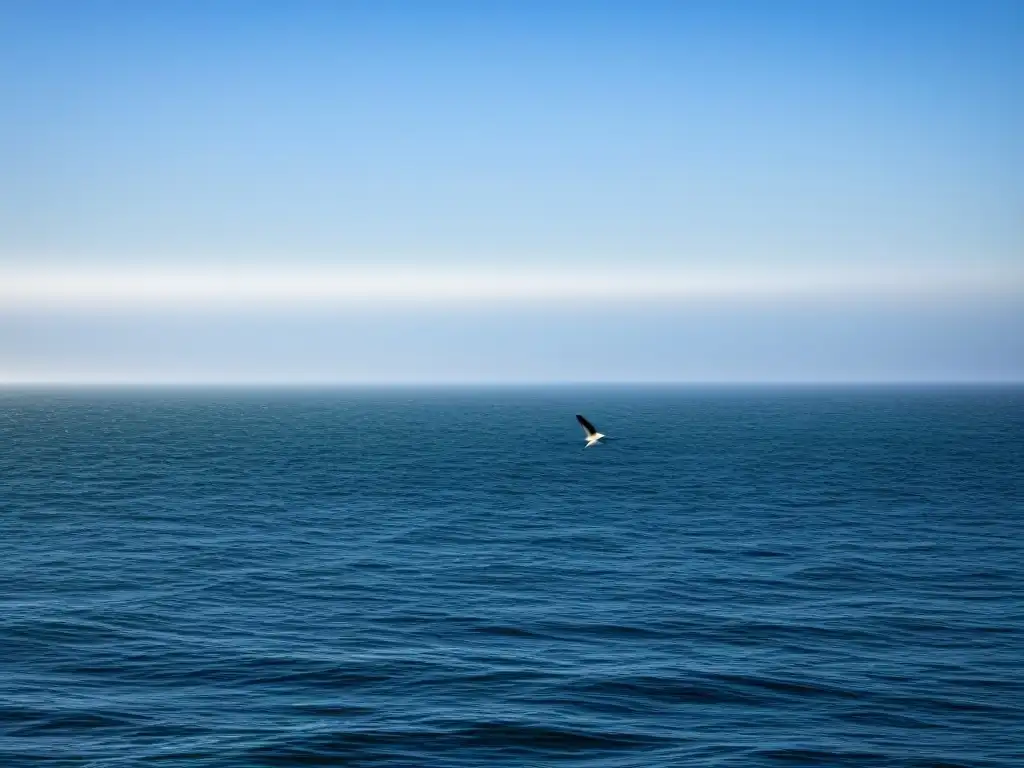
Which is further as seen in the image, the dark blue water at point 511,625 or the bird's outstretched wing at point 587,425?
the bird's outstretched wing at point 587,425

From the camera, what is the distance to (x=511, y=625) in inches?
1832

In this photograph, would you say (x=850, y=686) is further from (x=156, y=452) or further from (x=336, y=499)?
(x=156, y=452)

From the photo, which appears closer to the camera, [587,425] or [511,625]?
[511,625]

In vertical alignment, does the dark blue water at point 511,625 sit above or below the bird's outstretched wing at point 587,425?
below

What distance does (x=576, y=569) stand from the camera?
60.1 m

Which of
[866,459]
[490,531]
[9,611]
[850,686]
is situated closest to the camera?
[850,686]

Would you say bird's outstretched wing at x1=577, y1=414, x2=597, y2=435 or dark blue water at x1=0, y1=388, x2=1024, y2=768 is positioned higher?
bird's outstretched wing at x1=577, y1=414, x2=597, y2=435

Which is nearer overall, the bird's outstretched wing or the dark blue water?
the dark blue water

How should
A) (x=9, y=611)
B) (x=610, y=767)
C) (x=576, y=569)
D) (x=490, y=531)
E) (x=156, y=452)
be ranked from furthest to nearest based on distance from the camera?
(x=156, y=452) → (x=490, y=531) → (x=576, y=569) → (x=9, y=611) → (x=610, y=767)

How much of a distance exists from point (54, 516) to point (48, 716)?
5048cm

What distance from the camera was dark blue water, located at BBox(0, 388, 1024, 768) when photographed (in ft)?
107

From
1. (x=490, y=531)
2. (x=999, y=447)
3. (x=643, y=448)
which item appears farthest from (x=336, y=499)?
(x=999, y=447)

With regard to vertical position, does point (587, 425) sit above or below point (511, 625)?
above

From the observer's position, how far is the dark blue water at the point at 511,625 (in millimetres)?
32562
